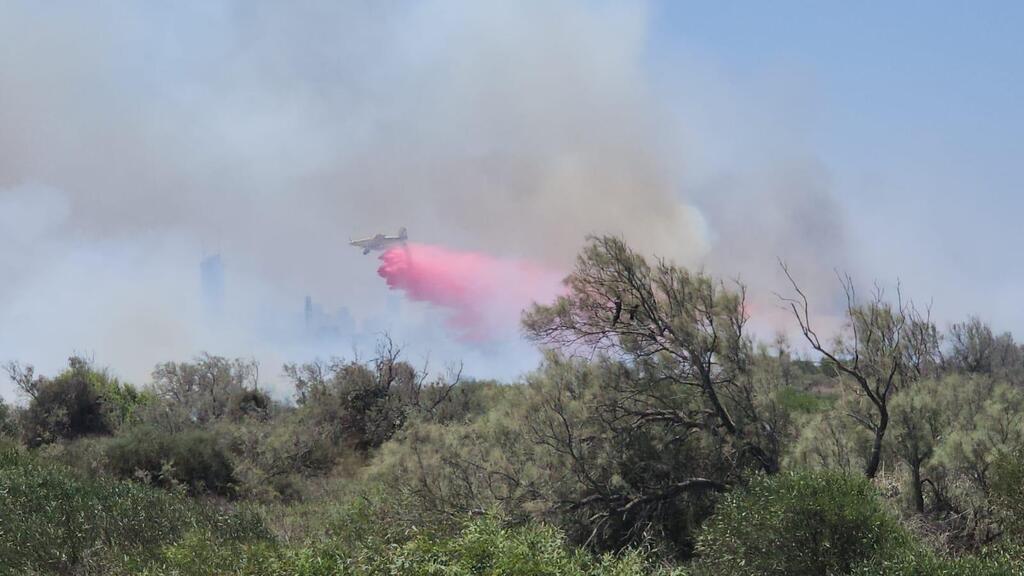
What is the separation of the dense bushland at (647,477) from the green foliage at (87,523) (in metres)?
0.05

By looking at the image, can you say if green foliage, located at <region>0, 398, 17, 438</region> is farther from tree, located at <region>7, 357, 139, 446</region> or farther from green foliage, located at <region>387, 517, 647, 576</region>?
green foliage, located at <region>387, 517, 647, 576</region>

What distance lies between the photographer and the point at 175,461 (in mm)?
29156

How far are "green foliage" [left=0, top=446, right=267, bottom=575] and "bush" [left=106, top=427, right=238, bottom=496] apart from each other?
8347 millimetres

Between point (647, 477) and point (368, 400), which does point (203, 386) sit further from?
point (647, 477)

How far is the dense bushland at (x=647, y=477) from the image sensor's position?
12.2 m

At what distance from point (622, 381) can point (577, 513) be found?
3278 mm

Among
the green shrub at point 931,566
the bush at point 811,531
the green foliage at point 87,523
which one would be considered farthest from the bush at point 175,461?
the green shrub at point 931,566

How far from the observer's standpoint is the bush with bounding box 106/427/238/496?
28.2m

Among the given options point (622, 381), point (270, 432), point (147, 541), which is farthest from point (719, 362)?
point (270, 432)

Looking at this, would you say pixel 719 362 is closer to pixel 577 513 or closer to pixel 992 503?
pixel 577 513

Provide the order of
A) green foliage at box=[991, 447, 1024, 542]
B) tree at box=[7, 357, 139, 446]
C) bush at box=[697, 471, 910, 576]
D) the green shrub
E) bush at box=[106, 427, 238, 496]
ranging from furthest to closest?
1. tree at box=[7, 357, 139, 446]
2. bush at box=[106, 427, 238, 496]
3. green foliage at box=[991, 447, 1024, 542]
4. bush at box=[697, 471, 910, 576]
5. the green shrub

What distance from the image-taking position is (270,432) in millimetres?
34938

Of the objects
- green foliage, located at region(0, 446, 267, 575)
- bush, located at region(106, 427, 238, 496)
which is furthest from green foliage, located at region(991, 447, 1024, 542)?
bush, located at region(106, 427, 238, 496)

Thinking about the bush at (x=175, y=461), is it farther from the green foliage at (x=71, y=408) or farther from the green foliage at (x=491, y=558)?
the green foliage at (x=491, y=558)
